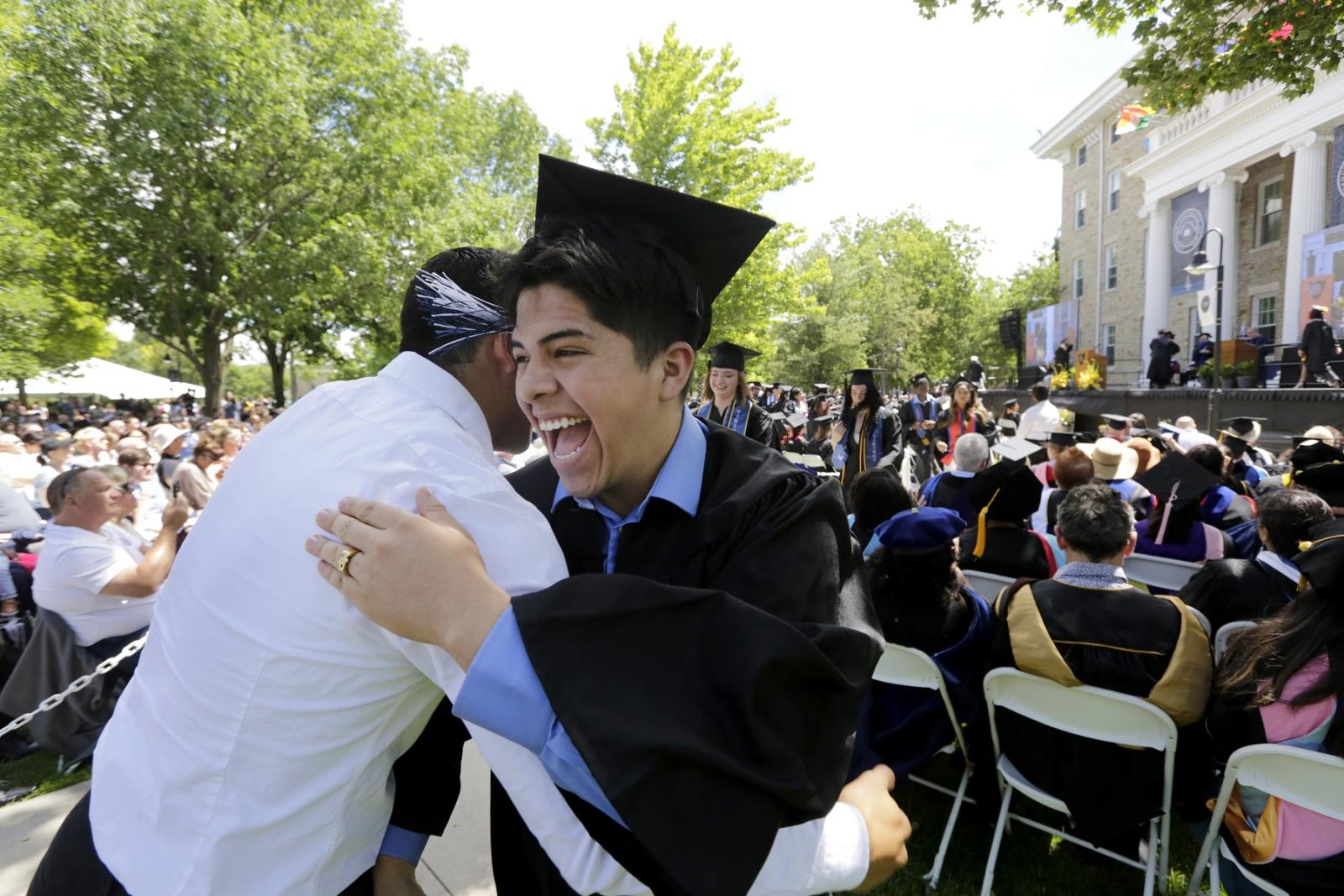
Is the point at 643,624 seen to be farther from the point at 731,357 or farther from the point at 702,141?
the point at 702,141

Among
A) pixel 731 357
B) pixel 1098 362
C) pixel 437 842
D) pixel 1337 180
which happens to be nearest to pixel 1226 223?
pixel 1098 362

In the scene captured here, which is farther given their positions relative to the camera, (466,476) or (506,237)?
(506,237)

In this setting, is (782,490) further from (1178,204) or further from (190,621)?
(1178,204)

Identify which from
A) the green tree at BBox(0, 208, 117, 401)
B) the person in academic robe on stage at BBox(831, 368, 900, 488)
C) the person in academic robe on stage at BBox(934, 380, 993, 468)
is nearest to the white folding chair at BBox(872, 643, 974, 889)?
the person in academic robe on stage at BBox(831, 368, 900, 488)

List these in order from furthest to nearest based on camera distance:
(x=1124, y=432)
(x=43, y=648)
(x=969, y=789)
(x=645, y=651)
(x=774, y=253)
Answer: (x=774, y=253)
(x=1124, y=432)
(x=43, y=648)
(x=969, y=789)
(x=645, y=651)

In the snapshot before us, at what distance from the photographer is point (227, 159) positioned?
18.4 meters

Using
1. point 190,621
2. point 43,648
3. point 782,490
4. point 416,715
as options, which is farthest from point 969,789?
point 43,648

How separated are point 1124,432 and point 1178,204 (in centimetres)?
2099

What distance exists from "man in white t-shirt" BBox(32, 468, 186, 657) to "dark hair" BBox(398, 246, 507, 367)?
3638 mm

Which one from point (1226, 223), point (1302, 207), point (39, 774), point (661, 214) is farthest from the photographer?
point (1226, 223)

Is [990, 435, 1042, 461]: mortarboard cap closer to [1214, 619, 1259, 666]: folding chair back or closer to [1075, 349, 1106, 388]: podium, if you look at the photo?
[1214, 619, 1259, 666]: folding chair back

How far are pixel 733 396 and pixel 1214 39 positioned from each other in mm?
5115

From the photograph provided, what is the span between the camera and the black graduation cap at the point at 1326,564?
2.43m

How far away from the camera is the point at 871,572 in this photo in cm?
357
